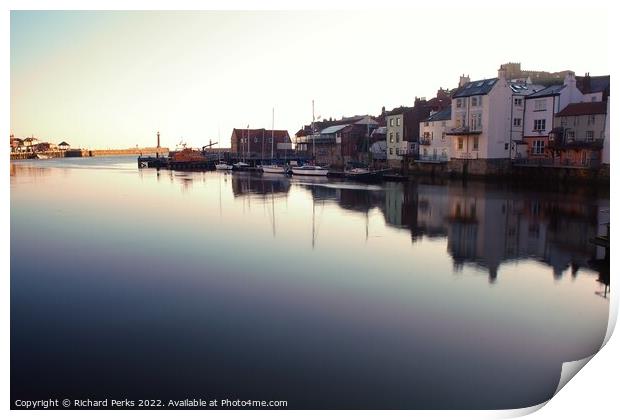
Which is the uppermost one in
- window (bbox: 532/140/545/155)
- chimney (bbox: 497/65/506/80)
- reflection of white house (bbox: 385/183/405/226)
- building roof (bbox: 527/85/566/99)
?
chimney (bbox: 497/65/506/80)

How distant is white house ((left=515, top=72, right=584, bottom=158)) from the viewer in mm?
19469

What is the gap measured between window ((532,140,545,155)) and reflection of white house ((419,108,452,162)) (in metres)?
4.33

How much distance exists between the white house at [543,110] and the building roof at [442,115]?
4.28 meters

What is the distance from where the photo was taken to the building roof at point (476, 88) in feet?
71.6

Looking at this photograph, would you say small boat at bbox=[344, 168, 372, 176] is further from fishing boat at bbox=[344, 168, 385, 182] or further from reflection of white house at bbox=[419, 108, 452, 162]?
reflection of white house at bbox=[419, 108, 452, 162]

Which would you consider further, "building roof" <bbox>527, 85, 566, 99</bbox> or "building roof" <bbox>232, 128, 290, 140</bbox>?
"building roof" <bbox>232, 128, 290, 140</bbox>

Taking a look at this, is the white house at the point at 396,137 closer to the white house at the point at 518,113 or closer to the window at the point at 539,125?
the white house at the point at 518,113

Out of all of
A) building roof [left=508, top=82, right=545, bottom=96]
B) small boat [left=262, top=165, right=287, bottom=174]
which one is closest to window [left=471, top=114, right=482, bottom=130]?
building roof [left=508, top=82, right=545, bottom=96]

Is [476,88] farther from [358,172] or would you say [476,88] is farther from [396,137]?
[396,137]

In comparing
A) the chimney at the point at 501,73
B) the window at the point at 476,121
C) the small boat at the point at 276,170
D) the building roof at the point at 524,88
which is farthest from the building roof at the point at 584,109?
the small boat at the point at 276,170

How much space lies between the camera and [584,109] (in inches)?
714

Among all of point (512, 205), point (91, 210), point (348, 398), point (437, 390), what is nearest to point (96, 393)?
point (348, 398)

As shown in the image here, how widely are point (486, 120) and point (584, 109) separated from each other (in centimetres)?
416

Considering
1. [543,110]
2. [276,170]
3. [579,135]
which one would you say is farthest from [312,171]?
[579,135]
